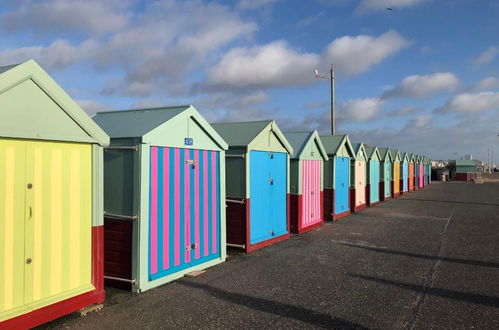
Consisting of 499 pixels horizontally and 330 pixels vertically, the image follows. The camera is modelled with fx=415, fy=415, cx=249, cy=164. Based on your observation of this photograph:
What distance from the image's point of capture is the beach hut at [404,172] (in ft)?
100

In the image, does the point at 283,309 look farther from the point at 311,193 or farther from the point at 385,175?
the point at 385,175

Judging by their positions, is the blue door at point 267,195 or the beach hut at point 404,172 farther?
the beach hut at point 404,172

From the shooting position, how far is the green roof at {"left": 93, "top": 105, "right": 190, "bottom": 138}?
6.74 m

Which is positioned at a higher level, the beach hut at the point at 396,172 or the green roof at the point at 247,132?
the green roof at the point at 247,132

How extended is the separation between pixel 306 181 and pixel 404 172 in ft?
69.1

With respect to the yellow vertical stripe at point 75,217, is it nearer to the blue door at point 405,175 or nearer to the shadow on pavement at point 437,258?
the shadow on pavement at point 437,258

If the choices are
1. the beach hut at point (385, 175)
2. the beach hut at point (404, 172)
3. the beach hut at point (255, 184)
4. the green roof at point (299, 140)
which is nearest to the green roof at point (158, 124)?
the beach hut at point (255, 184)

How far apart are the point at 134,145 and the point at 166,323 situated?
273cm

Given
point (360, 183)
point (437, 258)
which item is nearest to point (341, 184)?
point (360, 183)

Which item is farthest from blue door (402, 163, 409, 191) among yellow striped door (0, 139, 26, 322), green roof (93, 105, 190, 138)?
yellow striped door (0, 139, 26, 322)

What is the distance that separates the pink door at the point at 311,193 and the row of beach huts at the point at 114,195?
50.2 inches

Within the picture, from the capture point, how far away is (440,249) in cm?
1005

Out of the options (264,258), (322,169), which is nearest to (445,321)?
(264,258)

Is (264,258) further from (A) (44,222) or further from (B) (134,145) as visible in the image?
(A) (44,222)
